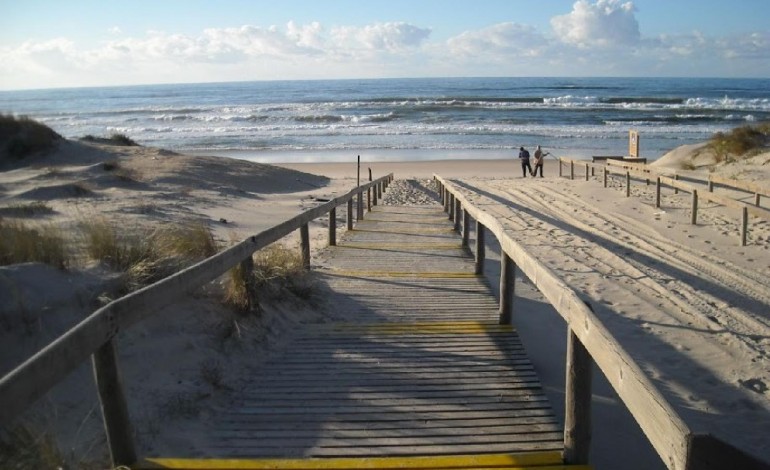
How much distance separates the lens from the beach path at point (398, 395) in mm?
3102

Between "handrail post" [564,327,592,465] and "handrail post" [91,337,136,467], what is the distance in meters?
2.06

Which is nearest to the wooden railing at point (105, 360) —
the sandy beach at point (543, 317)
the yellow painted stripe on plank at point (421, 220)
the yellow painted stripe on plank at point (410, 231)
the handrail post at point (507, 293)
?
the sandy beach at point (543, 317)

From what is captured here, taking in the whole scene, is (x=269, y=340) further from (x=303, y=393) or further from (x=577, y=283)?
(x=577, y=283)

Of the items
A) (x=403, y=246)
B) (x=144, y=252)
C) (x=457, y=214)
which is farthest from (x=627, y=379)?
(x=457, y=214)

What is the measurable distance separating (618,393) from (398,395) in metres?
1.60

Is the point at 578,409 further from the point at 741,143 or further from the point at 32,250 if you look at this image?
the point at 741,143

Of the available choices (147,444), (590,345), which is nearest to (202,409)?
(147,444)

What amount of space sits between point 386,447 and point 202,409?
1.13 meters

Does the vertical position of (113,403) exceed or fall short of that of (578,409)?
it exceeds it

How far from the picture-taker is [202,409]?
3549 millimetres

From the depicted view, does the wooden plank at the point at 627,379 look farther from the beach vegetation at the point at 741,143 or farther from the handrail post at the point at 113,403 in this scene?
the beach vegetation at the point at 741,143

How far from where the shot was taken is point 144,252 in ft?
16.5

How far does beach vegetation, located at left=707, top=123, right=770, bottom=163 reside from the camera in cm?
2100

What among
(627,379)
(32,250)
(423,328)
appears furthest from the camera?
(423,328)
